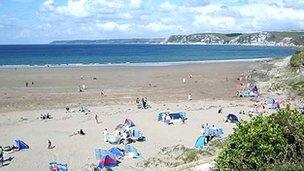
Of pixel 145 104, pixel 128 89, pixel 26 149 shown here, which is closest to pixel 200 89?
pixel 128 89

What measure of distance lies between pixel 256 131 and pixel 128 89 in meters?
39.8

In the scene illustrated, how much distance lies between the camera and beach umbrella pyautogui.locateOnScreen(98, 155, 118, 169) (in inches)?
873

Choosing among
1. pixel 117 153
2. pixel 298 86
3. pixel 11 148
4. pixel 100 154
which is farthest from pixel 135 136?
pixel 298 86

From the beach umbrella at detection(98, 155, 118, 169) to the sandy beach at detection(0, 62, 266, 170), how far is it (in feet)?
1.77

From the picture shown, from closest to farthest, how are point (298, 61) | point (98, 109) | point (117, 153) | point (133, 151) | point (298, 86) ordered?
point (117, 153) < point (133, 151) < point (98, 109) < point (298, 86) < point (298, 61)

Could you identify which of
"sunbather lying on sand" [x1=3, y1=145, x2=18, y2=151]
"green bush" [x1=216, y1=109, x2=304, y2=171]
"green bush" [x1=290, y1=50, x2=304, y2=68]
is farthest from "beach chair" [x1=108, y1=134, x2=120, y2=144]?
"green bush" [x1=290, y1=50, x2=304, y2=68]

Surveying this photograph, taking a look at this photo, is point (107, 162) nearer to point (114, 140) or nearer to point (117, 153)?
point (117, 153)

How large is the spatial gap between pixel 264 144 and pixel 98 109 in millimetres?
27581

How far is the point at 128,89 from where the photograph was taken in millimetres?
53094

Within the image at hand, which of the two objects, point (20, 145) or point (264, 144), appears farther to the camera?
Answer: point (20, 145)

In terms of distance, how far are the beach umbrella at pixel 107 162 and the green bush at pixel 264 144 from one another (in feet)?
29.4

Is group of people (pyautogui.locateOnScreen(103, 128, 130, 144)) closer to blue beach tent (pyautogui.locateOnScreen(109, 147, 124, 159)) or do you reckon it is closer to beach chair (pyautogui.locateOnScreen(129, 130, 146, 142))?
beach chair (pyautogui.locateOnScreen(129, 130, 146, 142))

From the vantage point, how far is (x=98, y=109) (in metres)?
40.0

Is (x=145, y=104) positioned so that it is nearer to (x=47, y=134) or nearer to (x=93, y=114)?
(x=93, y=114)
